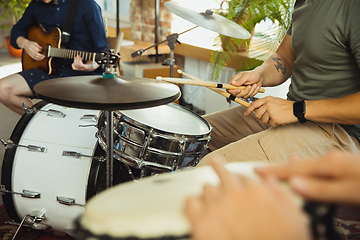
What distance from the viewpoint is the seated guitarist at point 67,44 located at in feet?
6.95

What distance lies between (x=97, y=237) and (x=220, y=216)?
0.15 metres

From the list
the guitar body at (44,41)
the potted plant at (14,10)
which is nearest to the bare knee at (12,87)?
the guitar body at (44,41)

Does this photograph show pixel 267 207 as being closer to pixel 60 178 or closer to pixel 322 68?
pixel 322 68

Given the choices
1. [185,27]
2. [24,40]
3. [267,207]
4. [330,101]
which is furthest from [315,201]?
[185,27]

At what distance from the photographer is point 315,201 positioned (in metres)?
0.35

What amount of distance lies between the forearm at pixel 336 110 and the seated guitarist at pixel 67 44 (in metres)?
1.42

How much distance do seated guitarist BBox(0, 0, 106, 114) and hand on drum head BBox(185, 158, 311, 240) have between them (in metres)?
1.83

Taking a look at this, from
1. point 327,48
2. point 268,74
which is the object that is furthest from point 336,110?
point 268,74

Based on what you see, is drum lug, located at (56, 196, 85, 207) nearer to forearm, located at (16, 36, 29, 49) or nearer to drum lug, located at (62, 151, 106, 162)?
drum lug, located at (62, 151, 106, 162)

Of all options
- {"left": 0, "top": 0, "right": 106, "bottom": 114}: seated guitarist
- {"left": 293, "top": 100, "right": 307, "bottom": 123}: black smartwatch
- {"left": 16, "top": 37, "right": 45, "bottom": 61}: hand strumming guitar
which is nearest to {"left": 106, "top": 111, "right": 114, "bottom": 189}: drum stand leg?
{"left": 293, "top": 100, "right": 307, "bottom": 123}: black smartwatch

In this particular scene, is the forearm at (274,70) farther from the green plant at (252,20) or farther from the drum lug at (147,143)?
the green plant at (252,20)

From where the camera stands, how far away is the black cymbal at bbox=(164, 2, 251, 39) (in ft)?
5.22

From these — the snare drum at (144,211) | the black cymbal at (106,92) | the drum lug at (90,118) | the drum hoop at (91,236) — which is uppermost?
the snare drum at (144,211)

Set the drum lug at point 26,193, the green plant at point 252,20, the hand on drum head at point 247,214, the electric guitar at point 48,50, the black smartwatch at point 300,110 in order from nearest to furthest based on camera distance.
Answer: the hand on drum head at point 247,214, the black smartwatch at point 300,110, the drum lug at point 26,193, the electric guitar at point 48,50, the green plant at point 252,20
